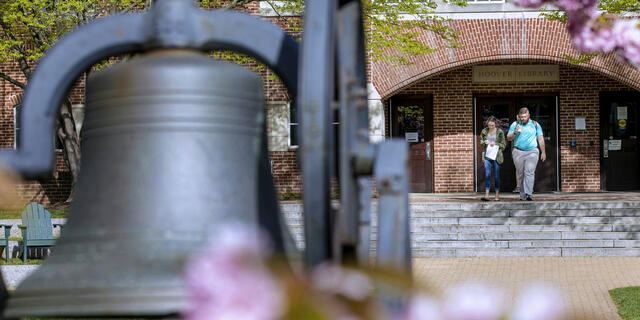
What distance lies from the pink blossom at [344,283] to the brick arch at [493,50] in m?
19.7

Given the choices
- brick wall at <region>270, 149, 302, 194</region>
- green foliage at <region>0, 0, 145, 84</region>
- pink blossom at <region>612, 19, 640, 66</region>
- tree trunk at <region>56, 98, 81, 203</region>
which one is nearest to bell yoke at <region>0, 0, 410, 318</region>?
pink blossom at <region>612, 19, 640, 66</region>

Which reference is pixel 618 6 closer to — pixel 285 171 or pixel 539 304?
pixel 285 171

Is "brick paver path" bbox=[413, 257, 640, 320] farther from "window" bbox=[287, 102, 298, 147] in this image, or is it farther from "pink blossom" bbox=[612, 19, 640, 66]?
"window" bbox=[287, 102, 298, 147]

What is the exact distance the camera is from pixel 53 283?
6.14 feet

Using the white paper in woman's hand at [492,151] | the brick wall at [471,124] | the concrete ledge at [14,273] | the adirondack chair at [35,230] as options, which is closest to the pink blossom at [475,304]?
the concrete ledge at [14,273]

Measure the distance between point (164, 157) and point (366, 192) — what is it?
61cm

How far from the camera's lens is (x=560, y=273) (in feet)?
36.8

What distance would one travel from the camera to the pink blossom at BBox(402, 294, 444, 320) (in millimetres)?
735

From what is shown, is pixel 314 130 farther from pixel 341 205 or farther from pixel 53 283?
pixel 53 283

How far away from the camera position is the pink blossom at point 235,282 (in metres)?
0.69

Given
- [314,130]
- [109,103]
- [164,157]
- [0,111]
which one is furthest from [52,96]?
[0,111]

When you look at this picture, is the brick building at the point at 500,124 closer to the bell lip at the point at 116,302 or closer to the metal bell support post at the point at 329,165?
the metal bell support post at the point at 329,165

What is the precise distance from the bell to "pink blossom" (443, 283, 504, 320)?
1.20 meters

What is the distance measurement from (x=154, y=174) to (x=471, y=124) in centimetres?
2098
